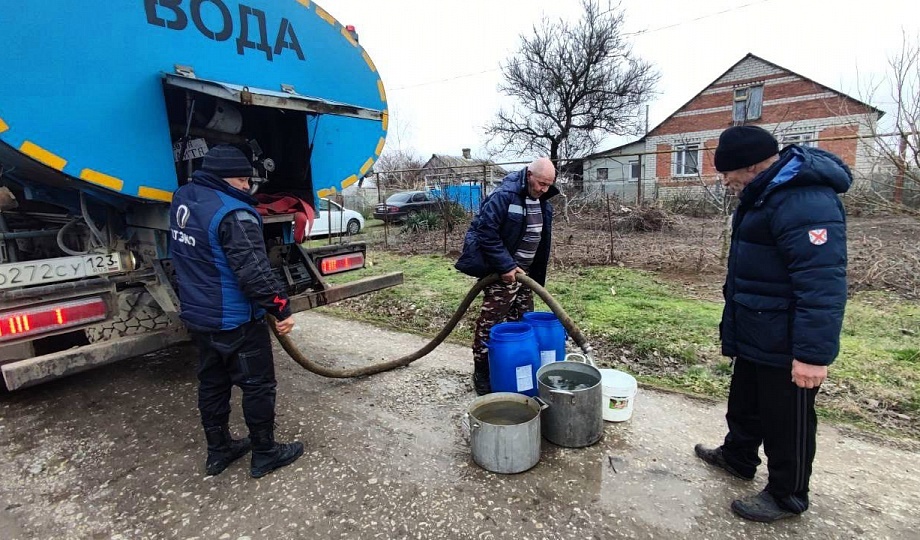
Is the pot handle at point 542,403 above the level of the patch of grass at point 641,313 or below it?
above

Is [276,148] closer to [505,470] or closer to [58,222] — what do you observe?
[58,222]

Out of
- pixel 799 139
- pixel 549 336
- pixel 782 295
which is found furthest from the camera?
pixel 799 139

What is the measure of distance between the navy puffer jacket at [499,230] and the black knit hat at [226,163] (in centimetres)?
146

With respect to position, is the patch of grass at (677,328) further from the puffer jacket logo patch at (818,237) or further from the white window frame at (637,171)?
the white window frame at (637,171)

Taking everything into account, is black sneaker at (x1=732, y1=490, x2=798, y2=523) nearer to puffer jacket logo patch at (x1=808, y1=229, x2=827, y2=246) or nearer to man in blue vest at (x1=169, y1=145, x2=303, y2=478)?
puffer jacket logo patch at (x1=808, y1=229, x2=827, y2=246)

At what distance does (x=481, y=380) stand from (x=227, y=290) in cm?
186

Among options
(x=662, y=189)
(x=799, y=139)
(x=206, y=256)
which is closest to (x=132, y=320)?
(x=206, y=256)

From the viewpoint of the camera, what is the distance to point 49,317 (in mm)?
2752

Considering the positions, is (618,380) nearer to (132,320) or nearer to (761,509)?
(761,509)

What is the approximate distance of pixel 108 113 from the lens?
2.62 m

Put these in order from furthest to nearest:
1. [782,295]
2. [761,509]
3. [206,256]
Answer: [206,256] < [761,509] < [782,295]

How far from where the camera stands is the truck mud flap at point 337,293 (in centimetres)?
367

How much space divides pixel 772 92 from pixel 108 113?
91.5ft

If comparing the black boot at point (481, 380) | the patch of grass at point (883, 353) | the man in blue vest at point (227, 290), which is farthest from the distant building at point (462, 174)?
the man in blue vest at point (227, 290)
